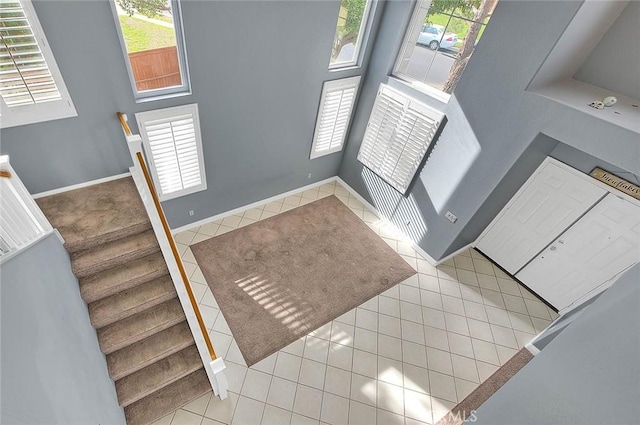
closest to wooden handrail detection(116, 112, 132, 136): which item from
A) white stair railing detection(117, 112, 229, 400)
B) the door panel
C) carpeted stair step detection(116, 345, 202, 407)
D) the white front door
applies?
white stair railing detection(117, 112, 229, 400)

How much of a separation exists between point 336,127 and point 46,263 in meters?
4.24

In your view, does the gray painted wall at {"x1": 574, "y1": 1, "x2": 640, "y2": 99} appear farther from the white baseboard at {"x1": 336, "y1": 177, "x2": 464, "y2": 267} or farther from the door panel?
the white baseboard at {"x1": 336, "y1": 177, "x2": 464, "y2": 267}

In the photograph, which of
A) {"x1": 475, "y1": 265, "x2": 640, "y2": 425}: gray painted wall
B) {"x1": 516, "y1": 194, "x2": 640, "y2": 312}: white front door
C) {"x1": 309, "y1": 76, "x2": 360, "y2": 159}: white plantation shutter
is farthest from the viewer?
{"x1": 309, "y1": 76, "x2": 360, "y2": 159}: white plantation shutter

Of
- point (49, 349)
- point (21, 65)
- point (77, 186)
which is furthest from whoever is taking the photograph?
point (77, 186)

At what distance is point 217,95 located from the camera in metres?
3.72

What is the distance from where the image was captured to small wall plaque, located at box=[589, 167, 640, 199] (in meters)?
3.50

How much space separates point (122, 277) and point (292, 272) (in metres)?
2.18

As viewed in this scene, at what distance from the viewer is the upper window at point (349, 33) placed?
418cm

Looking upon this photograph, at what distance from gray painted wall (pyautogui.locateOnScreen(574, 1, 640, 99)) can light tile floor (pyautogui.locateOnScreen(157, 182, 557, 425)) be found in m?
2.91

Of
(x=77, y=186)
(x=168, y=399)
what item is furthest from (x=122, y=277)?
(x=168, y=399)

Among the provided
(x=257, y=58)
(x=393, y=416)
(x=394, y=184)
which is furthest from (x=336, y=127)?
(x=393, y=416)

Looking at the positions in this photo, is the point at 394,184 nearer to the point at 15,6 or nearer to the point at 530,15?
the point at 530,15

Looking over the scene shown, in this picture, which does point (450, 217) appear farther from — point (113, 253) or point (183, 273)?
point (113, 253)

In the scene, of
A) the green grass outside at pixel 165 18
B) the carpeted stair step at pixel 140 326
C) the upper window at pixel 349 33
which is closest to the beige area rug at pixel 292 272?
the carpeted stair step at pixel 140 326
